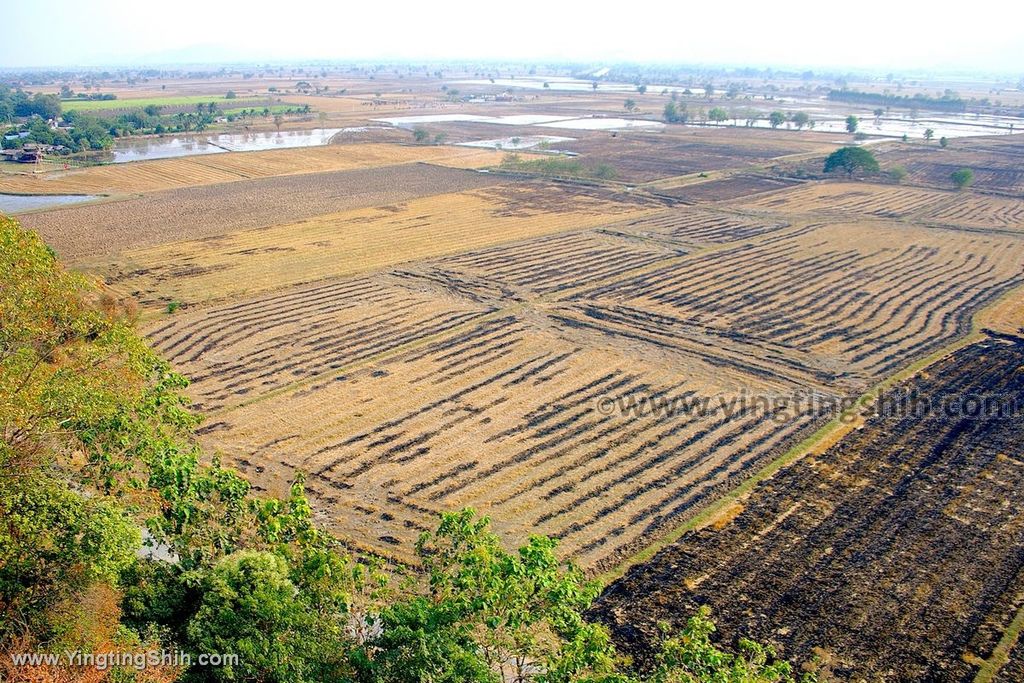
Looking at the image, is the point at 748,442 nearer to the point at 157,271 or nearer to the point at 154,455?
the point at 154,455

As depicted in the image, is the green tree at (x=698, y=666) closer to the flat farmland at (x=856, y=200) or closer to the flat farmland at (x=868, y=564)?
the flat farmland at (x=868, y=564)

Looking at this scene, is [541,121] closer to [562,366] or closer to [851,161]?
[851,161]

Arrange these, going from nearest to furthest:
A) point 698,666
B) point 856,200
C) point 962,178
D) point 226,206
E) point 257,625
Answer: point 698,666 → point 257,625 → point 226,206 → point 856,200 → point 962,178

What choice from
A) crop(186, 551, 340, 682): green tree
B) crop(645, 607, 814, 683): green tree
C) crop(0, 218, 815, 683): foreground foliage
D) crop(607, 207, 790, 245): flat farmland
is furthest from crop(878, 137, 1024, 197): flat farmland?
crop(186, 551, 340, 682): green tree

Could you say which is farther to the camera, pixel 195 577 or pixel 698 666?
pixel 195 577

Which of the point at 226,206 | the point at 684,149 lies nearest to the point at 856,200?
the point at 684,149

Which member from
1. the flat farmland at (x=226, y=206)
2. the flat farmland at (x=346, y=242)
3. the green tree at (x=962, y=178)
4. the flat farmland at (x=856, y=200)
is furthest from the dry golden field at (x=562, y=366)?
the green tree at (x=962, y=178)
